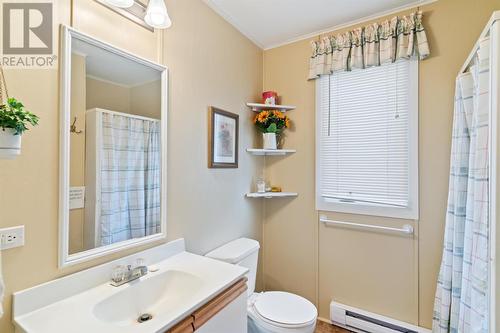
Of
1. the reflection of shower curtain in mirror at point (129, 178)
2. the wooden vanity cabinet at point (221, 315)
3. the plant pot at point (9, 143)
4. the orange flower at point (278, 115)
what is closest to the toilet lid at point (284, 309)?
the wooden vanity cabinet at point (221, 315)

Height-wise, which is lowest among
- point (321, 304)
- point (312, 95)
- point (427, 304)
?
point (321, 304)

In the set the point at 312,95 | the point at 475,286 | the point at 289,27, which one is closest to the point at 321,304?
the point at 475,286

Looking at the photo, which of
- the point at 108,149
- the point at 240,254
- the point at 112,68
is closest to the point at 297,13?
the point at 112,68

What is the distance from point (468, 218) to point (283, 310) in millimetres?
1226

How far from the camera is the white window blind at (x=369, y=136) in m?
1.83

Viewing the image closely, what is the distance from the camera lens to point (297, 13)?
191 cm

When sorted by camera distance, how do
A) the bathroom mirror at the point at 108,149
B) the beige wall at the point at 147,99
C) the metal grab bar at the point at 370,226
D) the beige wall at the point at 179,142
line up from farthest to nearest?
1. the metal grab bar at the point at 370,226
2. the beige wall at the point at 147,99
3. the bathroom mirror at the point at 108,149
4. the beige wall at the point at 179,142

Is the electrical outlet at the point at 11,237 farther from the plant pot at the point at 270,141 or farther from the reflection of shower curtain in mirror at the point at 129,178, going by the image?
the plant pot at the point at 270,141

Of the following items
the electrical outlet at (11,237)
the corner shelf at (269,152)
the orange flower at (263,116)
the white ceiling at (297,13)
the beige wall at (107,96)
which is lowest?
the electrical outlet at (11,237)

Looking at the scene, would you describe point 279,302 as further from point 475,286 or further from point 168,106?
point 168,106

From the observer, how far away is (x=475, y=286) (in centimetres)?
112

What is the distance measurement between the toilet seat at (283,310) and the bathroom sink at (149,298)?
67 centimetres

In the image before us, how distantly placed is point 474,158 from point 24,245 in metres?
2.02

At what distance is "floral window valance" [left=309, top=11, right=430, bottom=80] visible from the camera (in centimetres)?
174
